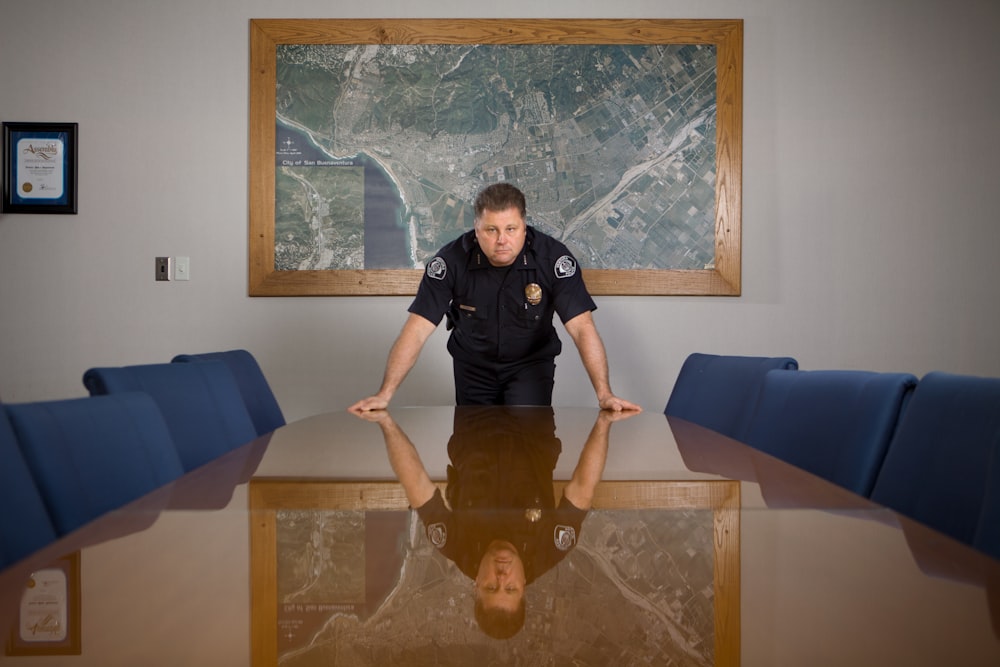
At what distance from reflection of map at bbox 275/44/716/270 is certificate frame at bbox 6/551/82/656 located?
3.18 meters

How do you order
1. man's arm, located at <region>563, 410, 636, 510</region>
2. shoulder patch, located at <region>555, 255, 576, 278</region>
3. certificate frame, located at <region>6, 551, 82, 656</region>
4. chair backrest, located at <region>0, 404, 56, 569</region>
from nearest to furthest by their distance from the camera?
certificate frame, located at <region>6, 551, 82, 656</region> → chair backrest, located at <region>0, 404, 56, 569</region> → man's arm, located at <region>563, 410, 636, 510</region> → shoulder patch, located at <region>555, 255, 576, 278</region>

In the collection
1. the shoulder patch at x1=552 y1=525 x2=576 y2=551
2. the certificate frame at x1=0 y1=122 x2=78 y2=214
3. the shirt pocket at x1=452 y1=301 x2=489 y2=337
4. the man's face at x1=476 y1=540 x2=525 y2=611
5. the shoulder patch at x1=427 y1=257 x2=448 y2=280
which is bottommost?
the shoulder patch at x1=552 y1=525 x2=576 y2=551

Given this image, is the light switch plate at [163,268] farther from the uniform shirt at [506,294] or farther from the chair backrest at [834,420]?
the chair backrest at [834,420]

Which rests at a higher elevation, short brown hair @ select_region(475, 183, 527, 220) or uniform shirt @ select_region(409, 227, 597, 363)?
short brown hair @ select_region(475, 183, 527, 220)

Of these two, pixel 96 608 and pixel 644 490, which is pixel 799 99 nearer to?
pixel 644 490

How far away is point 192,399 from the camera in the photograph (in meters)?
1.68

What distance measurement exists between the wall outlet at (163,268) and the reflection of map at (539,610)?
3.29 metres

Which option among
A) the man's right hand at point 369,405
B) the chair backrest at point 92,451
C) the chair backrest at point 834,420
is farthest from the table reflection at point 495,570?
the man's right hand at point 369,405

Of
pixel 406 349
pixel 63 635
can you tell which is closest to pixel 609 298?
pixel 406 349

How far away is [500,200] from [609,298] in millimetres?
1147

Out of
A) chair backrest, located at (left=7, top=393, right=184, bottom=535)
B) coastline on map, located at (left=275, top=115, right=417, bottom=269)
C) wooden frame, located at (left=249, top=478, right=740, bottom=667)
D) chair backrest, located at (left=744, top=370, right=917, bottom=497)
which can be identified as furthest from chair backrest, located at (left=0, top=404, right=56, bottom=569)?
coastline on map, located at (left=275, top=115, right=417, bottom=269)

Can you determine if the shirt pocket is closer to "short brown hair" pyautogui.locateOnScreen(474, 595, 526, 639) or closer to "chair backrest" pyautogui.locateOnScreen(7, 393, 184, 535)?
"chair backrest" pyautogui.locateOnScreen(7, 393, 184, 535)

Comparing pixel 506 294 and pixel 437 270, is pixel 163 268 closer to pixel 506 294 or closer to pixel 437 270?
pixel 437 270

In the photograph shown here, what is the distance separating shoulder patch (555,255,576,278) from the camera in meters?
2.88
